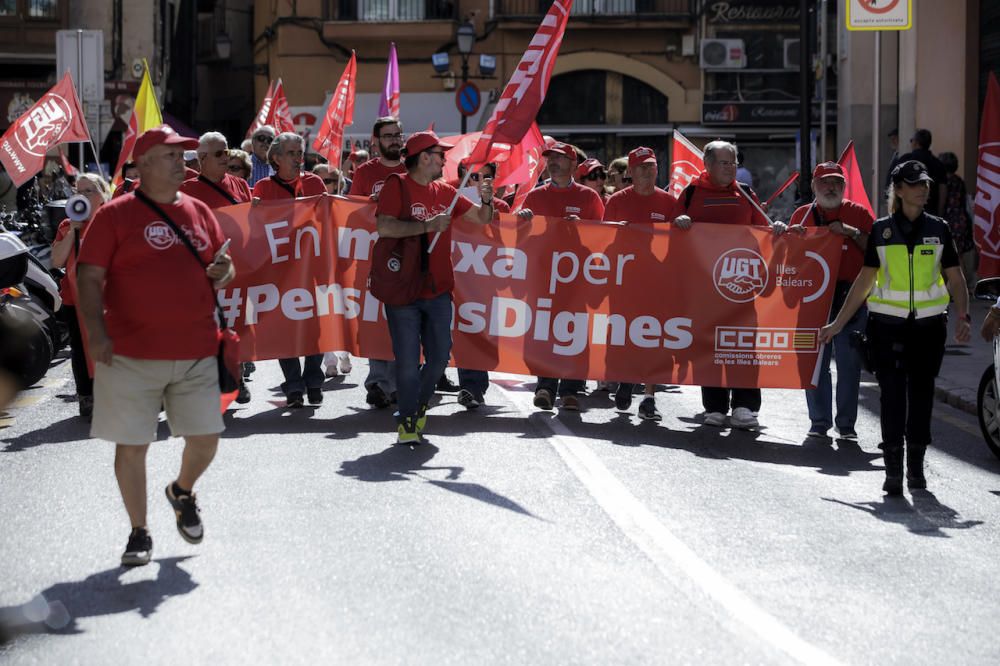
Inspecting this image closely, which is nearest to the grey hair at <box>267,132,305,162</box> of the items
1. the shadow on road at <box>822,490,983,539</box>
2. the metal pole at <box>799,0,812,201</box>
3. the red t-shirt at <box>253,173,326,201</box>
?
the red t-shirt at <box>253,173,326,201</box>

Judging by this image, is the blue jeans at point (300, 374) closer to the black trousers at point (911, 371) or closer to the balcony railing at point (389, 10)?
the black trousers at point (911, 371)

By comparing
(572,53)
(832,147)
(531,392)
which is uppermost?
(572,53)

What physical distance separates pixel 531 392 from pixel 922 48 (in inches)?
542

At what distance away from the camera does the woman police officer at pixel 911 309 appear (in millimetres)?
8492

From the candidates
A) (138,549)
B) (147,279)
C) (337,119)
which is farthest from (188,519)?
(337,119)

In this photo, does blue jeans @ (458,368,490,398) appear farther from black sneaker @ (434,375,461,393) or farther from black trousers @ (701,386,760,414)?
black trousers @ (701,386,760,414)

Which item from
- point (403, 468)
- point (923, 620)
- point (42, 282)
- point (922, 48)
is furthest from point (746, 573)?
point (922, 48)

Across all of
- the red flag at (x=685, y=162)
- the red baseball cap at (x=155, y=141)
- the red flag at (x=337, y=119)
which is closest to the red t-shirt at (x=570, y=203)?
the red flag at (x=685, y=162)

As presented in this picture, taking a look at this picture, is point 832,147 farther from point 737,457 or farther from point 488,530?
point 488,530

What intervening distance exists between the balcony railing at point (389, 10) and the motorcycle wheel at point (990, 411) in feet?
96.5

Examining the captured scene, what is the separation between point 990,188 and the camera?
1072 cm

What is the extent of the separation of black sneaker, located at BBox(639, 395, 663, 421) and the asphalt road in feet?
1.88

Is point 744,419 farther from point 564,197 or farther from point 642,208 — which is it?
point 564,197

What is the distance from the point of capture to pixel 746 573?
20.8 feet
